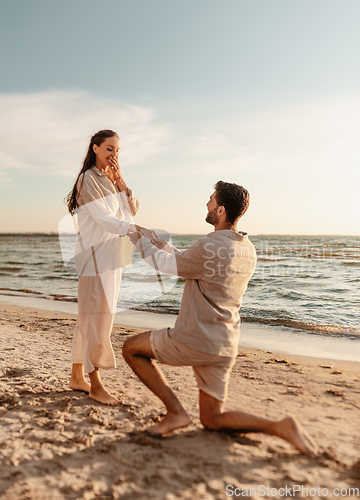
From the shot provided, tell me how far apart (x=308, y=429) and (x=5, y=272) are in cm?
1585

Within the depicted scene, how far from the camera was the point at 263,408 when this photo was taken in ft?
10.2

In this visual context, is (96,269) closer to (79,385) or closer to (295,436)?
(79,385)

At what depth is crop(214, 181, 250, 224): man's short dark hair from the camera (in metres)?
2.58

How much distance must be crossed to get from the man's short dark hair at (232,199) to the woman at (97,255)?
0.80m

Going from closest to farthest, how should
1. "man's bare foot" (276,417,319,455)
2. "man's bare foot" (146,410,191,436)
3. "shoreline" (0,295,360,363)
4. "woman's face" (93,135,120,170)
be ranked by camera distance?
"man's bare foot" (276,417,319,455) < "man's bare foot" (146,410,191,436) < "woman's face" (93,135,120,170) < "shoreline" (0,295,360,363)

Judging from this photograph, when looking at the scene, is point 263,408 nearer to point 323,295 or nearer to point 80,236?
point 80,236

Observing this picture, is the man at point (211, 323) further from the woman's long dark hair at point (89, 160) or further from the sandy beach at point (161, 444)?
the woman's long dark hair at point (89, 160)

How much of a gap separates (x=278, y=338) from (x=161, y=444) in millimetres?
3963

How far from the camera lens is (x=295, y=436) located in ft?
7.47

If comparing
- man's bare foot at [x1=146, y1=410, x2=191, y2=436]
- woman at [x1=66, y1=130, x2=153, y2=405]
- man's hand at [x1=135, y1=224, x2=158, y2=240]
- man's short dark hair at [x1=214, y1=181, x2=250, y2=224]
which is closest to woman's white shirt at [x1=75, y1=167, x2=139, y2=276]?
woman at [x1=66, y1=130, x2=153, y2=405]

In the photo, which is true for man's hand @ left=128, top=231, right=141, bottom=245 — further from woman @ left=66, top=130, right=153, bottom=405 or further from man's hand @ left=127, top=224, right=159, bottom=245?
woman @ left=66, top=130, right=153, bottom=405

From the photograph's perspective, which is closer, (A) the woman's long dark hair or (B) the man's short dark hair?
(B) the man's short dark hair

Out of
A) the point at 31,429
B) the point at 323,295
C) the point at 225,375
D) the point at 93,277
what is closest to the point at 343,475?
the point at 225,375

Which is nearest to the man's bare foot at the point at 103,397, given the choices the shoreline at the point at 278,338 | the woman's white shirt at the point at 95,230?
the woman's white shirt at the point at 95,230
